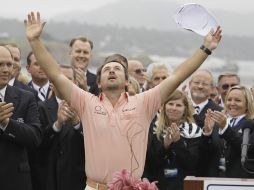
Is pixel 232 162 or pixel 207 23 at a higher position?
pixel 207 23

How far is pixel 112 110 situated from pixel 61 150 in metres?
1.58

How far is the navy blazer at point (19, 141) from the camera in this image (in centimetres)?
786

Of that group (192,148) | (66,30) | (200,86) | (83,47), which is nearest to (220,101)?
(200,86)

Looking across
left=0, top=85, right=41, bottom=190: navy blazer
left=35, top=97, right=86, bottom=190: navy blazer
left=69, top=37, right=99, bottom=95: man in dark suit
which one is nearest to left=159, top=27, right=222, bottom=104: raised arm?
left=0, top=85, right=41, bottom=190: navy blazer

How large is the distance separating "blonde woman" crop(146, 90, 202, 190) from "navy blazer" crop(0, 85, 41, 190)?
1.21m

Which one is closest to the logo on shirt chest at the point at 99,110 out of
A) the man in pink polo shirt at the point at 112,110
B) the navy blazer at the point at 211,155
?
the man in pink polo shirt at the point at 112,110

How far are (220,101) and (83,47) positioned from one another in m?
2.18

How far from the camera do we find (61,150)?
28.0ft

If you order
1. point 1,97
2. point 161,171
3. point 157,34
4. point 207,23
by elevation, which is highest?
point 157,34

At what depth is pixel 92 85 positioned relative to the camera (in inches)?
378

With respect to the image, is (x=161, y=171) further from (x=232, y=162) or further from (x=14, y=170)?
(x=14, y=170)

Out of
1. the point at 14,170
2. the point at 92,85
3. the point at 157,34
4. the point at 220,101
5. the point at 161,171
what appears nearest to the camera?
the point at 14,170

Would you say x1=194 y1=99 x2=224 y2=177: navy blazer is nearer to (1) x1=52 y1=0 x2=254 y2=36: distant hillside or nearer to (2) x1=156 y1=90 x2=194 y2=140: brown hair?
(2) x1=156 y1=90 x2=194 y2=140: brown hair

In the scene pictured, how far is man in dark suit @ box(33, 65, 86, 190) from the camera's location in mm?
8438
